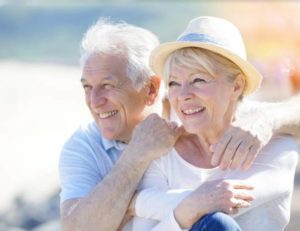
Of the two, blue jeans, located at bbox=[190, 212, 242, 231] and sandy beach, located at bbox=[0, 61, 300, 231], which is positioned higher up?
blue jeans, located at bbox=[190, 212, 242, 231]

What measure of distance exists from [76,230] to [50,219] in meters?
3.54

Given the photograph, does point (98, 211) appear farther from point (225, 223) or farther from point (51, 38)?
point (51, 38)

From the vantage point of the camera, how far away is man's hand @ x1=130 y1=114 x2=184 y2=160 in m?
2.97

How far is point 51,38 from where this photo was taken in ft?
45.6

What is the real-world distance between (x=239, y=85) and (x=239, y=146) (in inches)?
10.1

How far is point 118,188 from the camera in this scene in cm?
292

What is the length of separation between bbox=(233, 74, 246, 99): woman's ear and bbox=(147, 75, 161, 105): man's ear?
1.20 feet

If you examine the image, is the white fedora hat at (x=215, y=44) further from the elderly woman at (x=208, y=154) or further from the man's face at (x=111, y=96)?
the man's face at (x=111, y=96)

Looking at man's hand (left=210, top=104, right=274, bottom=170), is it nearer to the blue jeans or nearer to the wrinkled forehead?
the blue jeans

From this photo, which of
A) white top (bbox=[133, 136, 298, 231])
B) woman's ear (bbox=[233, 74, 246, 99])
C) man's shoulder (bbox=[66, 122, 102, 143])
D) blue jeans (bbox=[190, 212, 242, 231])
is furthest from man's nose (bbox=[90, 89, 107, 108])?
blue jeans (bbox=[190, 212, 242, 231])

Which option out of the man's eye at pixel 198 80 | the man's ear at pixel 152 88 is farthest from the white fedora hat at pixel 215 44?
the man's ear at pixel 152 88

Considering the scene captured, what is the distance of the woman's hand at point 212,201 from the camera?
274 cm

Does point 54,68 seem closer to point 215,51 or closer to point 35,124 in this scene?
point 35,124

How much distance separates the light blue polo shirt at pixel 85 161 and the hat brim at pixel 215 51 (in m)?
0.32
